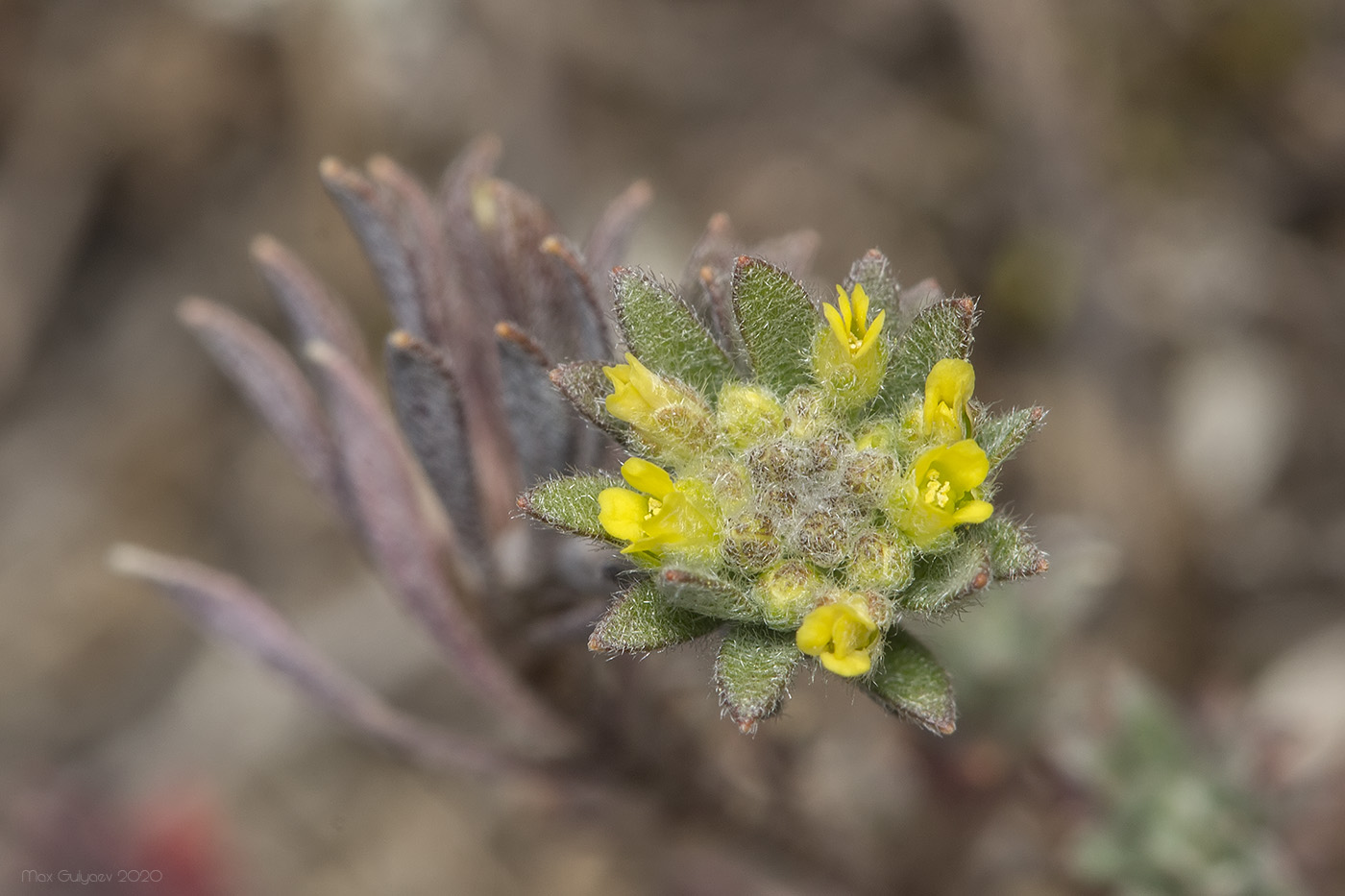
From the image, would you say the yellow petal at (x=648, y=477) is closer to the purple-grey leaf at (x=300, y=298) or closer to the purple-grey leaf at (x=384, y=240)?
the purple-grey leaf at (x=384, y=240)

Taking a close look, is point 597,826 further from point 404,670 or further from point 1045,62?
point 1045,62

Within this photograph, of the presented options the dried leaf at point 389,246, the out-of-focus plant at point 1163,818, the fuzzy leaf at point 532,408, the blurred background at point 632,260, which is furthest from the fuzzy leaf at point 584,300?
the blurred background at point 632,260

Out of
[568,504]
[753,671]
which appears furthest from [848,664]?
[568,504]

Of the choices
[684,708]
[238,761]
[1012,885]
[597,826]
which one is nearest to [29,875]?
[238,761]

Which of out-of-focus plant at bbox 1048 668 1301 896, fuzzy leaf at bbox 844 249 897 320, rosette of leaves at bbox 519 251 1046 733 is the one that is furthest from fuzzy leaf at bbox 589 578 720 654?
out-of-focus plant at bbox 1048 668 1301 896

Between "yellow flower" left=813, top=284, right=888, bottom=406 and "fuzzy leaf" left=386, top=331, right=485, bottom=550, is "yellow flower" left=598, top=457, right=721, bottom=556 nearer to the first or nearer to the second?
"yellow flower" left=813, top=284, right=888, bottom=406

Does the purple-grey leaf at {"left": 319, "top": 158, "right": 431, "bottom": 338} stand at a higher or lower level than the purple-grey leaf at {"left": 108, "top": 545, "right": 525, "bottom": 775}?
higher
